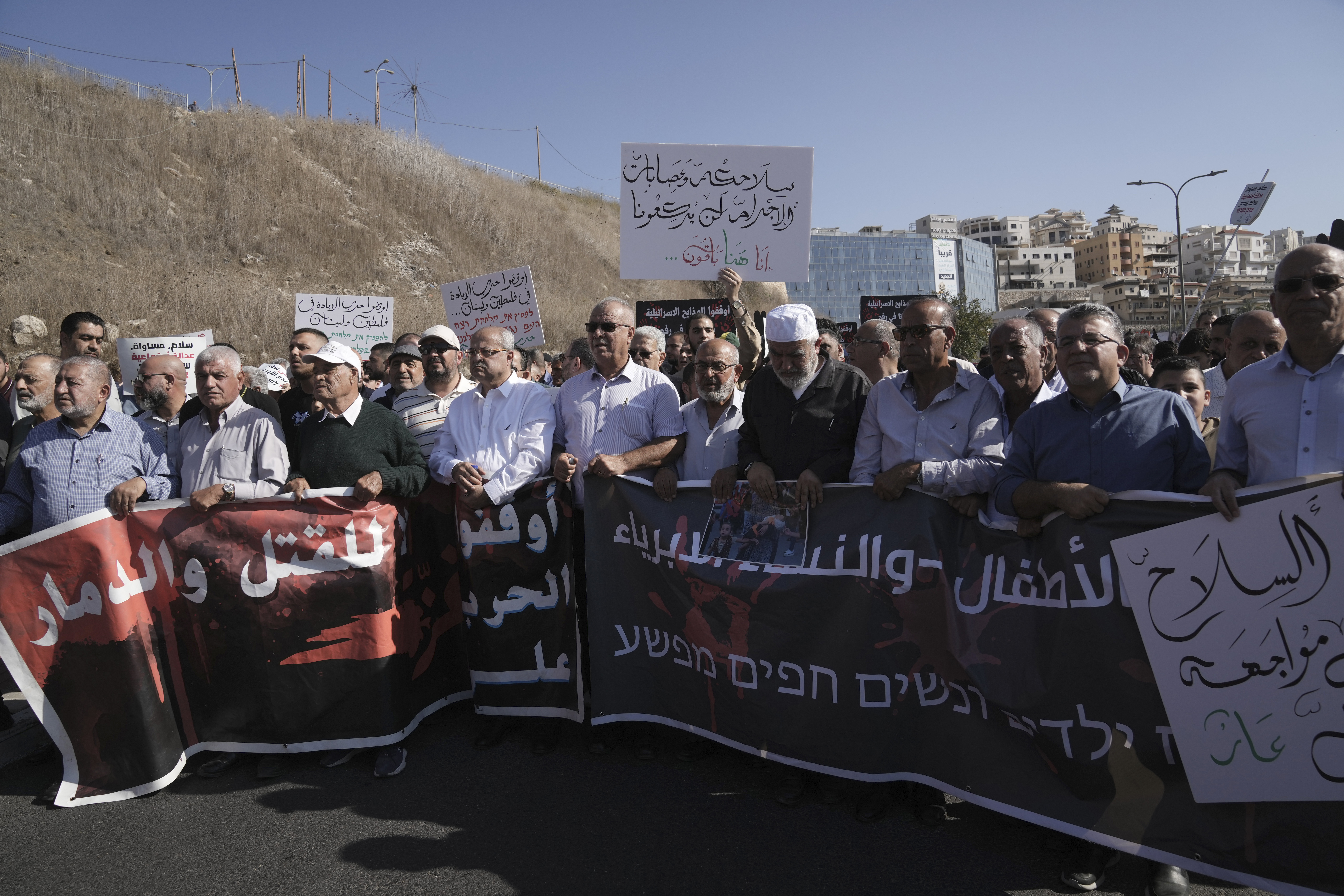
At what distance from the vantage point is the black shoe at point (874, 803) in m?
3.30

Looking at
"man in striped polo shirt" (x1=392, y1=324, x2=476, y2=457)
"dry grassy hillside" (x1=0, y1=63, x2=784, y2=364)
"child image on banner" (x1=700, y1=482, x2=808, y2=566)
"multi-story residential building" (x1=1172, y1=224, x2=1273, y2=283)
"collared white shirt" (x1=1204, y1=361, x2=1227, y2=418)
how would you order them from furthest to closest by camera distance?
"multi-story residential building" (x1=1172, y1=224, x2=1273, y2=283), "dry grassy hillside" (x1=0, y1=63, x2=784, y2=364), "collared white shirt" (x1=1204, y1=361, x2=1227, y2=418), "man in striped polo shirt" (x1=392, y1=324, x2=476, y2=457), "child image on banner" (x1=700, y1=482, x2=808, y2=566)

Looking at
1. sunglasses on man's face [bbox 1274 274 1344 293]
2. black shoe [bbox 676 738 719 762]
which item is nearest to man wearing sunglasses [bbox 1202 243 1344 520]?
sunglasses on man's face [bbox 1274 274 1344 293]

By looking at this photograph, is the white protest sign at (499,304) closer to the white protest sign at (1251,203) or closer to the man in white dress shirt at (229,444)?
the man in white dress shirt at (229,444)

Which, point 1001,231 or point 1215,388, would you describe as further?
point 1001,231

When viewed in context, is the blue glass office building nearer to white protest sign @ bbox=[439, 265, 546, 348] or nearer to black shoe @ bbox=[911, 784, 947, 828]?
white protest sign @ bbox=[439, 265, 546, 348]

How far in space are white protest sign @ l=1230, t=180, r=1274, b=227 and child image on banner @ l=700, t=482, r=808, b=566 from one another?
21.6m

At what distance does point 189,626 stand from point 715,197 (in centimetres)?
443

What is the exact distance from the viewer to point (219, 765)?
13.1 feet

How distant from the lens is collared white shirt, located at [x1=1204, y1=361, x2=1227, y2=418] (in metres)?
5.50

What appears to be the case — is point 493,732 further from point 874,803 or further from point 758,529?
point 874,803

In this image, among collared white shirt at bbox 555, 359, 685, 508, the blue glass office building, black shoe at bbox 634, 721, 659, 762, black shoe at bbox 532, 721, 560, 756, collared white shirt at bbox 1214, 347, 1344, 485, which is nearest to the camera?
collared white shirt at bbox 1214, 347, 1344, 485

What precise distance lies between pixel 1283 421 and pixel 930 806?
1.93 metres

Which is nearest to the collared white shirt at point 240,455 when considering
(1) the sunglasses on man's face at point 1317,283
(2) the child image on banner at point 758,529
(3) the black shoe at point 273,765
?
(3) the black shoe at point 273,765

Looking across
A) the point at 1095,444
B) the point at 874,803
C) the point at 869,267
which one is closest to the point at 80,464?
the point at 874,803
